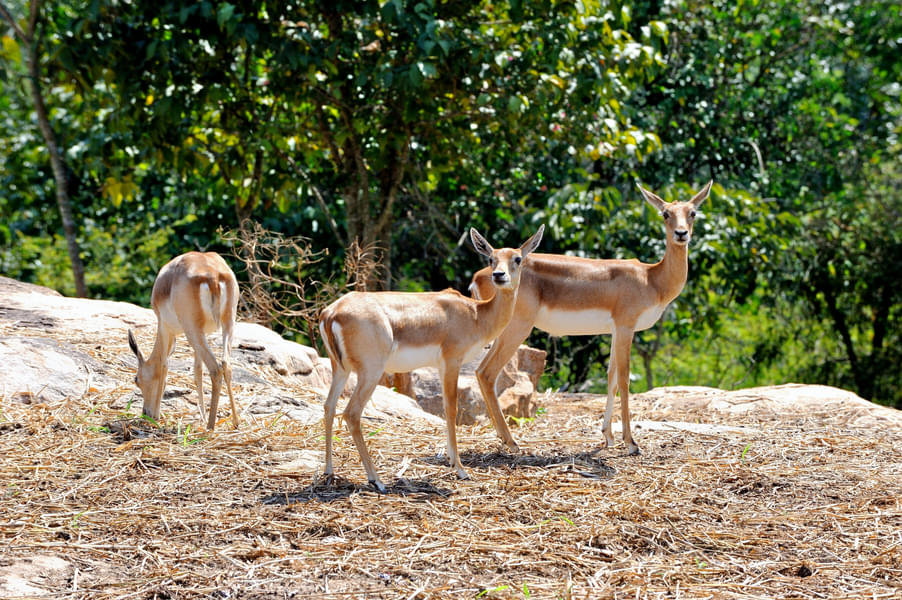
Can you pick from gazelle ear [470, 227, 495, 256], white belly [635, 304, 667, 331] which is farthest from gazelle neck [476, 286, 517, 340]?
white belly [635, 304, 667, 331]

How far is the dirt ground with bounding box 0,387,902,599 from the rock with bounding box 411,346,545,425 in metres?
0.81

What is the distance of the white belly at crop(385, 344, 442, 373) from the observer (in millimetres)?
5742

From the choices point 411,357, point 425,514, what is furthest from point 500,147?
point 425,514

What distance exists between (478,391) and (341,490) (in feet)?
9.61

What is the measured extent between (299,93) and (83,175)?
16.1 feet

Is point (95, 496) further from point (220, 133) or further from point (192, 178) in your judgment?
point (192, 178)

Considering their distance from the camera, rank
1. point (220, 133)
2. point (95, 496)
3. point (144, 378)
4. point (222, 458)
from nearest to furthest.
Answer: point (95, 496)
point (222, 458)
point (144, 378)
point (220, 133)

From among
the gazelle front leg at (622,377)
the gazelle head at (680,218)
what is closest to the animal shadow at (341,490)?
the gazelle front leg at (622,377)

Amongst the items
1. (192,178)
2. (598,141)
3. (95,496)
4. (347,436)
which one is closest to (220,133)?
(192,178)

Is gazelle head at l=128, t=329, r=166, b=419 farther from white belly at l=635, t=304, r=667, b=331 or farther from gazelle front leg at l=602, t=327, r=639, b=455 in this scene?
white belly at l=635, t=304, r=667, b=331

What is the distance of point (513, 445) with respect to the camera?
22.3 feet

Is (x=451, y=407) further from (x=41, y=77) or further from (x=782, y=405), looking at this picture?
(x=41, y=77)

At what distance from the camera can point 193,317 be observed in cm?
678

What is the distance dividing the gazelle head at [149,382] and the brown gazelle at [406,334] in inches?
66.4
